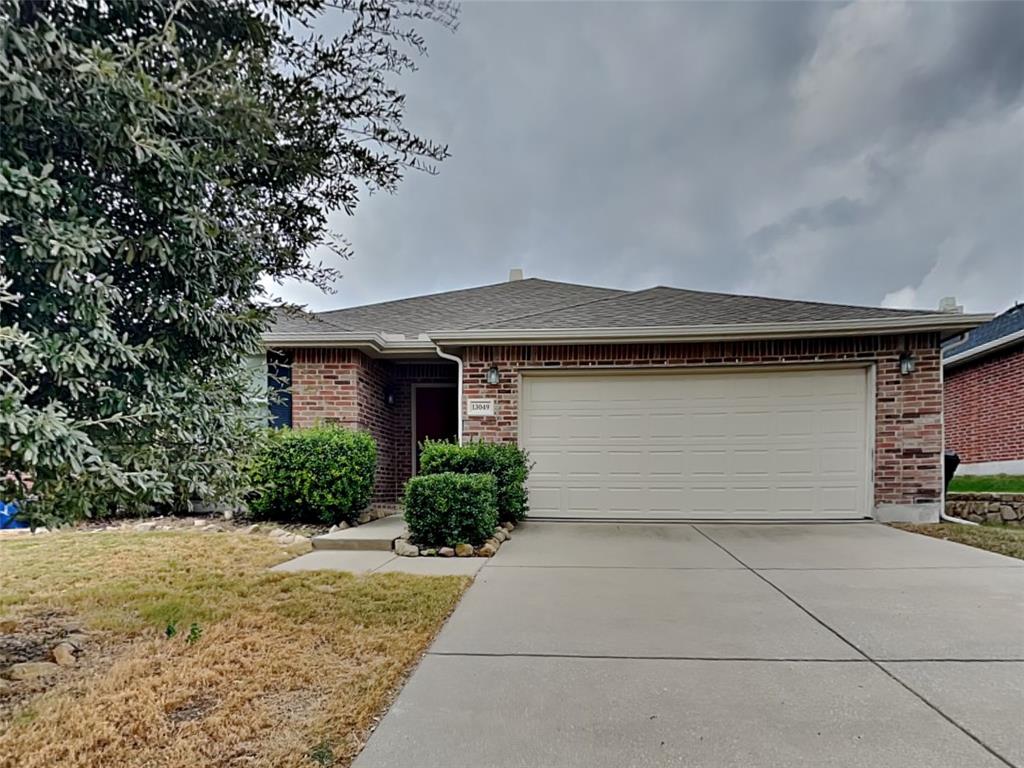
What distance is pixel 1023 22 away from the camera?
251 inches

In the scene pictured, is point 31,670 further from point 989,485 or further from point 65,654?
point 989,485

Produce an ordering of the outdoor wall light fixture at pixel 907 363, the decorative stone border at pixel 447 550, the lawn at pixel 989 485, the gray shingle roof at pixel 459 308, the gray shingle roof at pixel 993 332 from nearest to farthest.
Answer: the decorative stone border at pixel 447 550
the outdoor wall light fixture at pixel 907 363
the lawn at pixel 989 485
the gray shingle roof at pixel 459 308
the gray shingle roof at pixel 993 332

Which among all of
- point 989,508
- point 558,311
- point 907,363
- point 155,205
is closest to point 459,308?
point 558,311

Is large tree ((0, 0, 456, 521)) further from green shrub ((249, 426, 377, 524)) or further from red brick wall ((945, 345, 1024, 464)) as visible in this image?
red brick wall ((945, 345, 1024, 464))

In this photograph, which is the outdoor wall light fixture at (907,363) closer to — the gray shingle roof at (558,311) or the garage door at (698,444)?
the garage door at (698,444)

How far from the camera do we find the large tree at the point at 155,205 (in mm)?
1997

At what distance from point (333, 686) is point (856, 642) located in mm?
2896

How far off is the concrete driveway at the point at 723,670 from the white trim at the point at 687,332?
3.17m

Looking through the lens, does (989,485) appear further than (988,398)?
No

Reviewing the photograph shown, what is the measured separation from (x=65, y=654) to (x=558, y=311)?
23.2 ft

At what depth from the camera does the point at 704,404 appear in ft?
24.4

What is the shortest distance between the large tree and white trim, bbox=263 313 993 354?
417 centimetres

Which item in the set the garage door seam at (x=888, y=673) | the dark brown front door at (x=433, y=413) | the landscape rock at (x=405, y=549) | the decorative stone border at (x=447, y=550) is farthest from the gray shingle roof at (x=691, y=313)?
the garage door seam at (x=888, y=673)

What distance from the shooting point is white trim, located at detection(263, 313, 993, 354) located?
6676 millimetres
